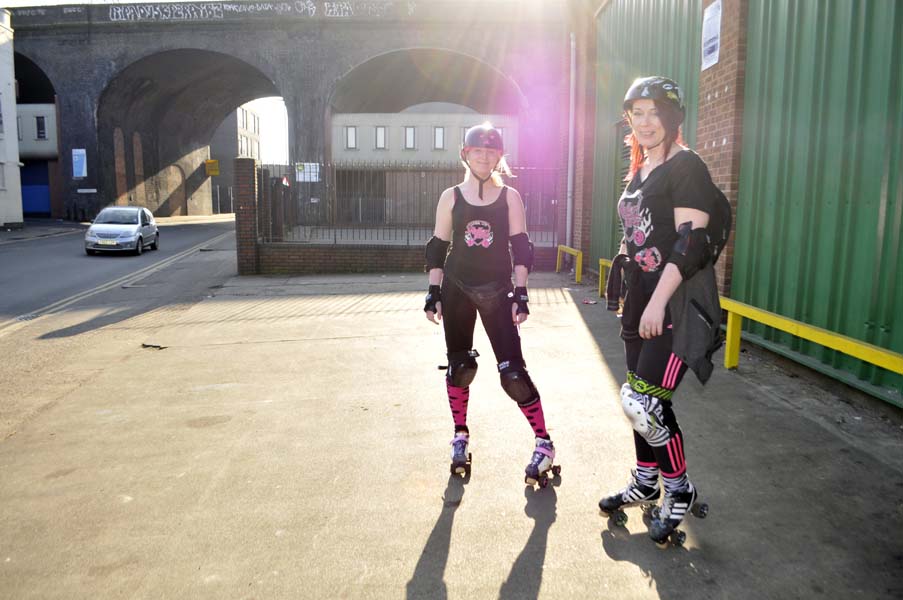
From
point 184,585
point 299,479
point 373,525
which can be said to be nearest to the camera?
point 184,585

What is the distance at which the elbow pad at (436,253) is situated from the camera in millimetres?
4023

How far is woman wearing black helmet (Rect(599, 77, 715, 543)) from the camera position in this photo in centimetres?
282

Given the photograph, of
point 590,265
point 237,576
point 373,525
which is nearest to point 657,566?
point 373,525

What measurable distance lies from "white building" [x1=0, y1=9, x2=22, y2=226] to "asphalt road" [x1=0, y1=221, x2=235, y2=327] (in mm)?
8632

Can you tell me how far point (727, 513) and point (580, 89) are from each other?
38.8 ft

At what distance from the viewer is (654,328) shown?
9.30ft

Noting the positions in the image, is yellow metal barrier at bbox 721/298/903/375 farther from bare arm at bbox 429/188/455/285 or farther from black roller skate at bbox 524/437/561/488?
bare arm at bbox 429/188/455/285

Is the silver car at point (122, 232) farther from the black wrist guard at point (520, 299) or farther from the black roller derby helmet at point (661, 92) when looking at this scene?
the black roller derby helmet at point (661, 92)

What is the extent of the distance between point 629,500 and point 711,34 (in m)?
6.03

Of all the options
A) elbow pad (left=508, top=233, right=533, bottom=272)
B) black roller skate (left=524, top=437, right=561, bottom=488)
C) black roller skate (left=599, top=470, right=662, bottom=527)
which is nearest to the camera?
black roller skate (left=599, top=470, right=662, bottom=527)

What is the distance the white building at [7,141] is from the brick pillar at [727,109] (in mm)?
36694

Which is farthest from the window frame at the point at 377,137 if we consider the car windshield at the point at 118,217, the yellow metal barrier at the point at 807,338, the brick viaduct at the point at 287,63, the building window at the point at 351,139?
the yellow metal barrier at the point at 807,338

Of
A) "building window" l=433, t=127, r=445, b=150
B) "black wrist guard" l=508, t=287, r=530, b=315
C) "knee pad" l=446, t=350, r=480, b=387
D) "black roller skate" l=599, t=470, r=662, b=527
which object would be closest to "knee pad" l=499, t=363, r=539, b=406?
"knee pad" l=446, t=350, r=480, b=387

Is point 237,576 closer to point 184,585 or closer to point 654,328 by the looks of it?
point 184,585
